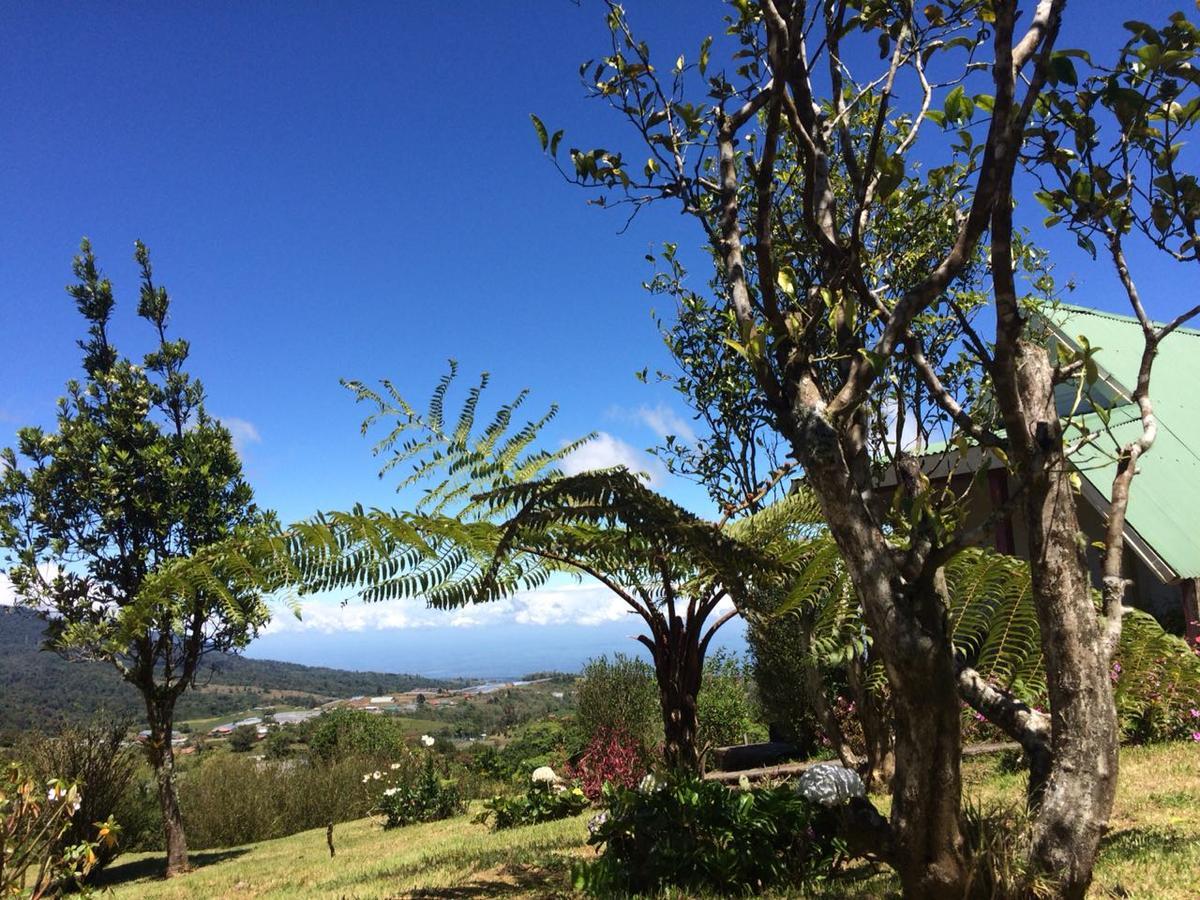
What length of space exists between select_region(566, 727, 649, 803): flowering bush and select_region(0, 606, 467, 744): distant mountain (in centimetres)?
2837

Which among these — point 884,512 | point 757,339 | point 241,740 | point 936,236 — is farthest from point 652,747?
point 241,740

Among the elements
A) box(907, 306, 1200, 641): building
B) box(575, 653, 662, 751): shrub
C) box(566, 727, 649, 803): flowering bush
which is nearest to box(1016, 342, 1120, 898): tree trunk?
box(907, 306, 1200, 641): building

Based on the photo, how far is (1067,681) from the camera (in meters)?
2.72

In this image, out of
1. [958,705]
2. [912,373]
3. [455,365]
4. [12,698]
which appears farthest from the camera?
[12,698]

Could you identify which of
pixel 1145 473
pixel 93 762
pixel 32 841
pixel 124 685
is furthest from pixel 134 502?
pixel 124 685

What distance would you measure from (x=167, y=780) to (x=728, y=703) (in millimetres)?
8102

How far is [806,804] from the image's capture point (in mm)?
3875

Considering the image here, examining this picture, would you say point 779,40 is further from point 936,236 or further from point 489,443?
point 936,236

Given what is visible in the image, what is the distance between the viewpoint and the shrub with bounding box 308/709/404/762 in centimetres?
1695

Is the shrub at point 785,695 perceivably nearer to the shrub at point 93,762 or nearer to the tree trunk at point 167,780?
the tree trunk at point 167,780

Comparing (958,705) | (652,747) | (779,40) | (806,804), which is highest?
(779,40)

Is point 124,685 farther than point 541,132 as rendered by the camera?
Yes

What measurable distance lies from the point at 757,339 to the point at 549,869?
350 centimetres

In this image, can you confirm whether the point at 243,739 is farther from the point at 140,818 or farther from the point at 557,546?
the point at 557,546
